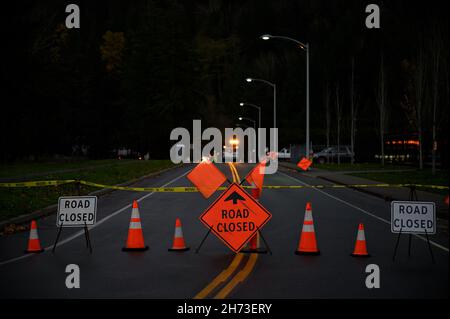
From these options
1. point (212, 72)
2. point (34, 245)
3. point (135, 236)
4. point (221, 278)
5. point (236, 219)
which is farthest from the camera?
point (212, 72)

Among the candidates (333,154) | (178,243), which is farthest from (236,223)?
(333,154)

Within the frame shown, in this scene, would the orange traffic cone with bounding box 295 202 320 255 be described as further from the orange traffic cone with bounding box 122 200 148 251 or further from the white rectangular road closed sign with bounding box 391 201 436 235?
the orange traffic cone with bounding box 122 200 148 251

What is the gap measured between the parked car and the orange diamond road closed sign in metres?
51.1

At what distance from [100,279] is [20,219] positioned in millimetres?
7194

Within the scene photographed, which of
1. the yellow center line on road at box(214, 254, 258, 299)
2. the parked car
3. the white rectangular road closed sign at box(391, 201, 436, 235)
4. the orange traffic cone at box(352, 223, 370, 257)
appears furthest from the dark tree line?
the yellow center line on road at box(214, 254, 258, 299)

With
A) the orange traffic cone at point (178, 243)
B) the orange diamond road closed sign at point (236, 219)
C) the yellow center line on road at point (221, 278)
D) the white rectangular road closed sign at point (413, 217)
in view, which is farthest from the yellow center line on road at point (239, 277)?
the white rectangular road closed sign at point (413, 217)

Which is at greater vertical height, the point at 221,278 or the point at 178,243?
the point at 178,243

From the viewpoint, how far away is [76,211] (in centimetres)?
1178

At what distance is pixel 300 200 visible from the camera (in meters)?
21.8

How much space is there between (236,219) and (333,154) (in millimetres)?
53153

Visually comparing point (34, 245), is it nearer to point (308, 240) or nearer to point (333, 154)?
point (308, 240)

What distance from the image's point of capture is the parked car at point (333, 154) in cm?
6222

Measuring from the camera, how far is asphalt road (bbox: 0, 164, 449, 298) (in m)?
8.21

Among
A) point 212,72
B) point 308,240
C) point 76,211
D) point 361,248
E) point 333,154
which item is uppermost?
point 212,72
